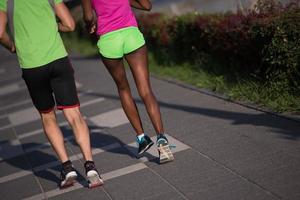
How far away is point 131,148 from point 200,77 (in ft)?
10.8

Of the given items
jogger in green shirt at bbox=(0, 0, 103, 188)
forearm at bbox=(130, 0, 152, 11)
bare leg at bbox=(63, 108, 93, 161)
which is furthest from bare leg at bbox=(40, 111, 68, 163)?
forearm at bbox=(130, 0, 152, 11)

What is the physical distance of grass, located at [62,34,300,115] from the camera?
684 centimetres

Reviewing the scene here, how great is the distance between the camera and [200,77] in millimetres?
9680

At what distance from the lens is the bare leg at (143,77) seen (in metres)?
5.72

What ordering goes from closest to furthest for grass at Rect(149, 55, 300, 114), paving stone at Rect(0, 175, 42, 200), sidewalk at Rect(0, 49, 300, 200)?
sidewalk at Rect(0, 49, 300, 200), paving stone at Rect(0, 175, 42, 200), grass at Rect(149, 55, 300, 114)

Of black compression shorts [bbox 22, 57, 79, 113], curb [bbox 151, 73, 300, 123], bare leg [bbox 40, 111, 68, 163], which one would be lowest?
curb [bbox 151, 73, 300, 123]

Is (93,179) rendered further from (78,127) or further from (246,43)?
(246,43)

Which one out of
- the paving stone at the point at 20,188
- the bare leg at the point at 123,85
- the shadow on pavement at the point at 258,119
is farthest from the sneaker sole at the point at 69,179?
the shadow on pavement at the point at 258,119

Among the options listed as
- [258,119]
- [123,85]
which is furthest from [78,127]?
[258,119]

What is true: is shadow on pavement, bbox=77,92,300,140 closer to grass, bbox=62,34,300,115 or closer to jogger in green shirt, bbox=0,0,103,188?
grass, bbox=62,34,300,115

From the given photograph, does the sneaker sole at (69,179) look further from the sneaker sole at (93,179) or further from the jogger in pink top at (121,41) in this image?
the jogger in pink top at (121,41)

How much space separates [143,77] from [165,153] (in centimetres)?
74

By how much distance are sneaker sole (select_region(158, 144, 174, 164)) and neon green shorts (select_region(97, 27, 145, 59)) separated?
947 mm

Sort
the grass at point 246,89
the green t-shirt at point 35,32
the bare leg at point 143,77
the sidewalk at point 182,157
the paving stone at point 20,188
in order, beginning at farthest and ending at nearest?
1. the grass at point 246,89
2. the paving stone at point 20,188
3. the bare leg at point 143,77
4. the green t-shirt at point 35,32
5. the sidewalk at point 182,157
